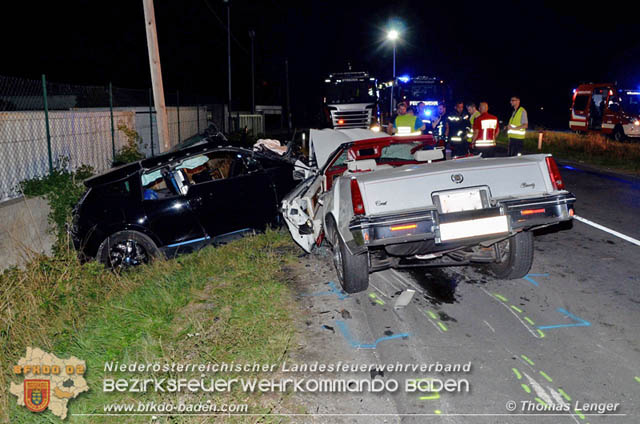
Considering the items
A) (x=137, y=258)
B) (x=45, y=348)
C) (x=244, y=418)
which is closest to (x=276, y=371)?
(x=244, y=418)

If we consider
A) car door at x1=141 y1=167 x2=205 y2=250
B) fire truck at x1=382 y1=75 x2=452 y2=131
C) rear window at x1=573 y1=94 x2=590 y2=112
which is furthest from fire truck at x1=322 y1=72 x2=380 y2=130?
car door at x1=141 y1=167 x2=205 y2=250

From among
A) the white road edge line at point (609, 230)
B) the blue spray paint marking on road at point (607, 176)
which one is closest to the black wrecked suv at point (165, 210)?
the white road edge line at point (609, 230)

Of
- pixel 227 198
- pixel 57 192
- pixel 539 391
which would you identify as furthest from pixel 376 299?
pixel 57 192

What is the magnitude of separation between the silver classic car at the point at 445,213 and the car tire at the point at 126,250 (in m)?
2.54

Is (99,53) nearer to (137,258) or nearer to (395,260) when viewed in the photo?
(137,258)

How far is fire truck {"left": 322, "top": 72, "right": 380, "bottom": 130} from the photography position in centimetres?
2509

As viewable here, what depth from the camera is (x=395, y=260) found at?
5.35 meters

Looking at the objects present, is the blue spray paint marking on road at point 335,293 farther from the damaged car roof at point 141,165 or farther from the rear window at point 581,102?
the rear window at point 581,102

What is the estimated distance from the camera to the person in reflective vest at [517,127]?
38.5ft

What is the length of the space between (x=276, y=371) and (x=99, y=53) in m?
43.6

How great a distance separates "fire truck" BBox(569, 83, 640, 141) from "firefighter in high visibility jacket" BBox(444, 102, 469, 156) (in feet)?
45.8

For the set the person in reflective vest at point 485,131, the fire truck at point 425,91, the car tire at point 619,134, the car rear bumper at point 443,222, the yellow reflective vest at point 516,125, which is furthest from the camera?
the fire truck at point 425,91

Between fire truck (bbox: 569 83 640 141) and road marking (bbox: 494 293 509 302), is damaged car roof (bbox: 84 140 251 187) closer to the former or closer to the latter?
road marking (bbox: 494 293 509 302)

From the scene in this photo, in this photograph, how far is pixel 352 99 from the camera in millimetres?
25234
